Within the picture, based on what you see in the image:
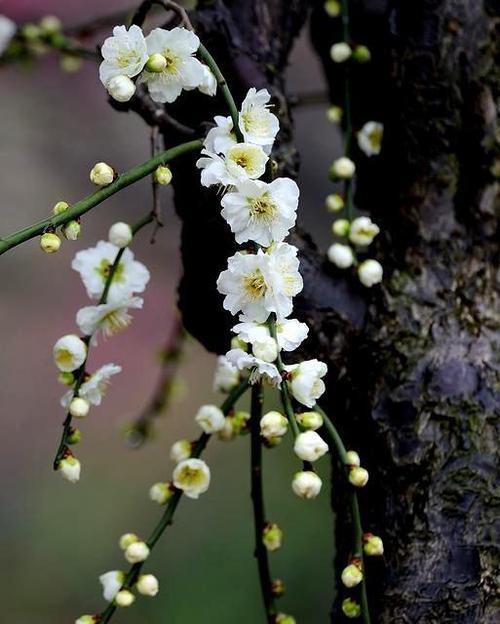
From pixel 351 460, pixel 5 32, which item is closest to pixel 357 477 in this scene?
pixel 351 460

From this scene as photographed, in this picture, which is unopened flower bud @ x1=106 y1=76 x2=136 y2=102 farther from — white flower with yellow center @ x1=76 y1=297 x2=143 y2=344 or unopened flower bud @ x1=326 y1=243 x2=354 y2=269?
unopened flower bud @ x1=326 y1=243 x2=354 y2=269

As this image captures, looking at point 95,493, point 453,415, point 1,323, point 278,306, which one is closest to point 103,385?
point 278,306

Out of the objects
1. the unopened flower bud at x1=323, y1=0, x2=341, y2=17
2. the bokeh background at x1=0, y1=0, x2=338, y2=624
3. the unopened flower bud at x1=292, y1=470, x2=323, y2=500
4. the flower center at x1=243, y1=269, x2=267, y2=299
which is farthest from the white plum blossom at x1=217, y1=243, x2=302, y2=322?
Result: the bokeh background at x1=0, y1=0, x2=338, y2=624

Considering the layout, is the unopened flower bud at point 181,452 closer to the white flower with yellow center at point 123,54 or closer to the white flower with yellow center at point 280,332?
the white flower with yellow center at point 280,332

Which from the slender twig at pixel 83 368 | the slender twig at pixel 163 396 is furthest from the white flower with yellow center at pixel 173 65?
the slender twig at pixel 163 396

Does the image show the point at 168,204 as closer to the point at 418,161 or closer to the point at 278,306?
the point at 418,161
